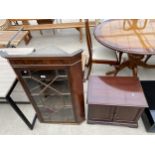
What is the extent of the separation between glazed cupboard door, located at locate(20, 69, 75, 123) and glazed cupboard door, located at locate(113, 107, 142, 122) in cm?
48

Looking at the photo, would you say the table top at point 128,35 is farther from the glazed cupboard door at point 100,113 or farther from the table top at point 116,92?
the glazed cupboard door at point 100,113

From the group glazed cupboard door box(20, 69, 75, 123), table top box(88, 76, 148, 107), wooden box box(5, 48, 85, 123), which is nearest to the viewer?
wooden box box(5, 48, 85, 123)

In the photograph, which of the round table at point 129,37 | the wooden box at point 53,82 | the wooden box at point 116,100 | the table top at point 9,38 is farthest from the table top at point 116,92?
the table top at point 9,38

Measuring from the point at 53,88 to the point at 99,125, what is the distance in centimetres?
82

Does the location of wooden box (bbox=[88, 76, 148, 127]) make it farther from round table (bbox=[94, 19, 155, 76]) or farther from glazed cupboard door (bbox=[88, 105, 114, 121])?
round table (bbox=[94, 19, 155, 76])

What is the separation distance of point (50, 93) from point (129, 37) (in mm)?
1160

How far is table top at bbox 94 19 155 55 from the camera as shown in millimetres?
1653

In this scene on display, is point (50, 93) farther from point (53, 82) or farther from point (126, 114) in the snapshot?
point (126, 114)

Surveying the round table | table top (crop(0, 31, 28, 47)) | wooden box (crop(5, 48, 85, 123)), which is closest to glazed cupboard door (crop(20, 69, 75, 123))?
wooden box (crop(5, 48, 85, 123))

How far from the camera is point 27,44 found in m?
3.24

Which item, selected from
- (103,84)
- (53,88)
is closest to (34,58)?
(53,88)
